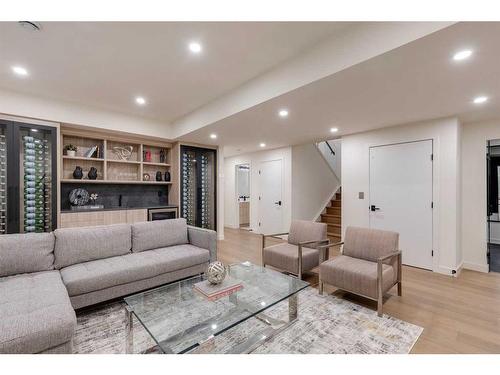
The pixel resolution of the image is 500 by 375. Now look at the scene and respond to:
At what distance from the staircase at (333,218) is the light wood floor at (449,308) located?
2077 mm

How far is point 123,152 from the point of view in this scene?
16.0 ft

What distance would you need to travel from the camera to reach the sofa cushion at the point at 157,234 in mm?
3033

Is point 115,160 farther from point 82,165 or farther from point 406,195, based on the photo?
point 406,195

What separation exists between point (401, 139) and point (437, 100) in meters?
1.19

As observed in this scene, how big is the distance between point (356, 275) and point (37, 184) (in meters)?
4.71

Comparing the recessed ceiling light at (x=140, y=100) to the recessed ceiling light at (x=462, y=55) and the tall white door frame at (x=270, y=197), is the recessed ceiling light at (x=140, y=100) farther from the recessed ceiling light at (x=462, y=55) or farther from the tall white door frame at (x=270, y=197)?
the recessed ceiling light at (x=462, y=55)

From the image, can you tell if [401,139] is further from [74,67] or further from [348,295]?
[74,67]

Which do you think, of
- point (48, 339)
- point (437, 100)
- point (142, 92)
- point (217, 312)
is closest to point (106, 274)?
point (48, 339)

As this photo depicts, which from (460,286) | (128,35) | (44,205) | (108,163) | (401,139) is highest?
(128,35)

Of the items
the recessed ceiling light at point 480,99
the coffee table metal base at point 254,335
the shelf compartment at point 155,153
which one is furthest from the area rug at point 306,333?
the shelf compartment at point 155,153

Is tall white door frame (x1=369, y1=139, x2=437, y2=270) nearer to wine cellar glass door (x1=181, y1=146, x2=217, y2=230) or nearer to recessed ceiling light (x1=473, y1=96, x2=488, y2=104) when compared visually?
recessed ceiling light (x1=473, y1=96, x2=488, y2=104)

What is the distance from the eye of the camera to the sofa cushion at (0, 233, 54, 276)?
7.19 ft

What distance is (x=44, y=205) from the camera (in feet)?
12.2

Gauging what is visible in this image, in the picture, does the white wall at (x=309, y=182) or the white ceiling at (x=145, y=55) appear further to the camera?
the white wall at (x=309, y=182)
